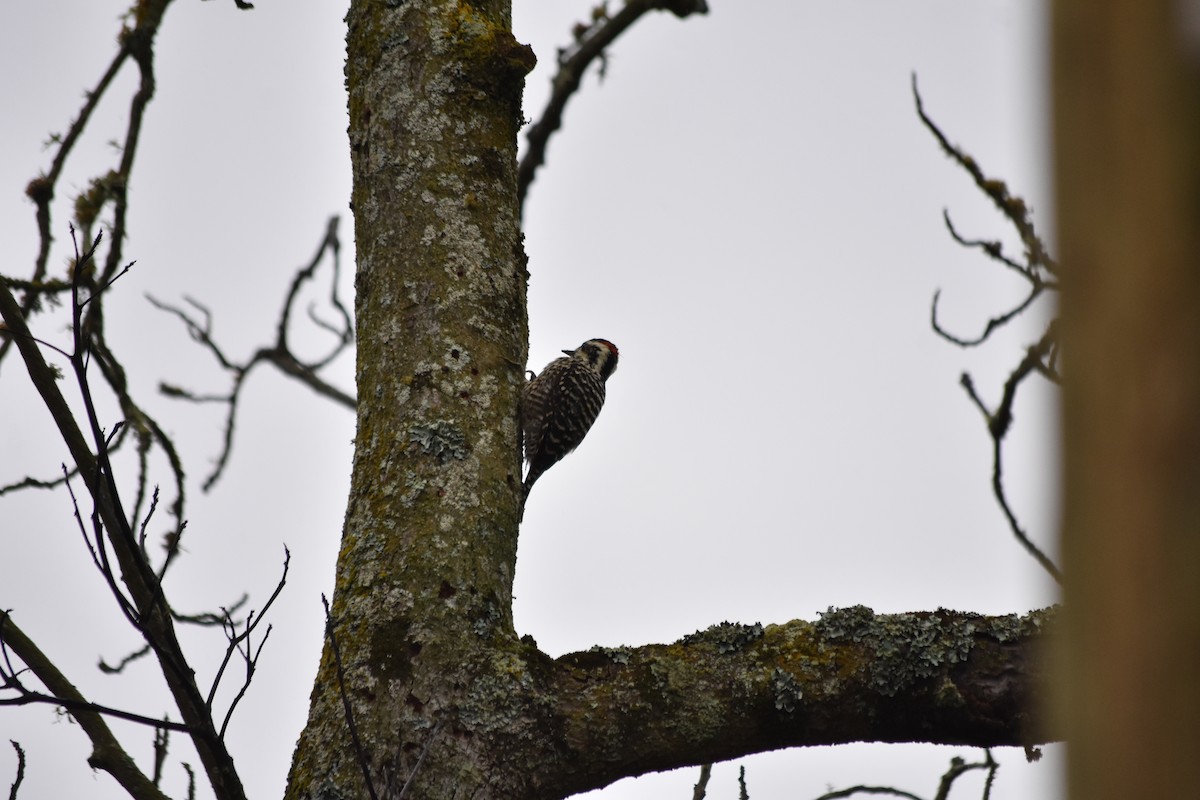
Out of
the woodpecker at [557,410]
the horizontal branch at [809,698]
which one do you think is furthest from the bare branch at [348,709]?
the woodpecker at [557,410]

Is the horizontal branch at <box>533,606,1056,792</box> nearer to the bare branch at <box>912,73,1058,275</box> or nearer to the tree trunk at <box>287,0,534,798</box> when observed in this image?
the tree trunk at <box>287,0,534,798</box>

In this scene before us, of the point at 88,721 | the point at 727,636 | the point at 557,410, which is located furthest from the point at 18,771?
the point at 557,410

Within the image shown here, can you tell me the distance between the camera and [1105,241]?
88 cm

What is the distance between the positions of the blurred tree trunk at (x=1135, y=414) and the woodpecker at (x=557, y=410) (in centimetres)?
533

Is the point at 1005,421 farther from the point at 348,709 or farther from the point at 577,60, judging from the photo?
the point at 577,60

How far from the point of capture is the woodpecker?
21.5ft

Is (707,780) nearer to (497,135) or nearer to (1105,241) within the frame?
(497,135)

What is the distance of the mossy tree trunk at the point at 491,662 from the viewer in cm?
263

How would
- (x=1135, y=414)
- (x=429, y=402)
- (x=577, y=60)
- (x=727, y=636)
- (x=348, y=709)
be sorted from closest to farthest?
1. (x=1135, y=414)
2. (x=348, y=709)
3. (x=727, y=636)
4. (x=429, y=402)
5. (x=577, y=60)

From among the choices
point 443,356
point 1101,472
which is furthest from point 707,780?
point 1101,472

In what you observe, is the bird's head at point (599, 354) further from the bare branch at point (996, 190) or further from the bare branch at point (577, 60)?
the bare branch at point (996, 190)

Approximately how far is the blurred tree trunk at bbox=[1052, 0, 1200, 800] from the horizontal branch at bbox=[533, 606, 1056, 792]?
6.05 feet

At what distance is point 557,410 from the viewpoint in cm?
673

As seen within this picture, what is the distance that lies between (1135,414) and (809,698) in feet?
6.34
